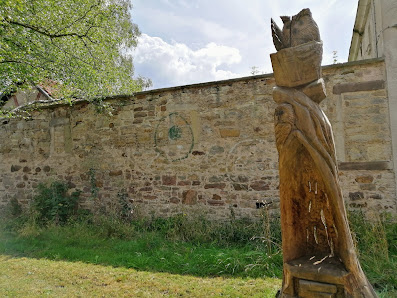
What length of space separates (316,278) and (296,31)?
175 cm

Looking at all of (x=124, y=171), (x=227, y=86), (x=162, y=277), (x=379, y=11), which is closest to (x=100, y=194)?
(x=124, y=171)

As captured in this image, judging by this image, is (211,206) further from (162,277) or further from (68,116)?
(68,116)

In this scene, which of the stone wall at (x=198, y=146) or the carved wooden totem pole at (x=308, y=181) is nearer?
the carved wooden totem pole at (x=308, y=181)

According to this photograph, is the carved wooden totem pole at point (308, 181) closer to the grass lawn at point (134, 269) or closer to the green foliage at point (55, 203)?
the grass lawn at point (134, 269)

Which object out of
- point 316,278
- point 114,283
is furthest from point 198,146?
point 316,278

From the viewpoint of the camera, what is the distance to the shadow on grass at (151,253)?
3.70 m

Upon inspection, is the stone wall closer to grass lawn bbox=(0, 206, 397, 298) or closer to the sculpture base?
grass lawn bbox=(0, 206, 397, 298)

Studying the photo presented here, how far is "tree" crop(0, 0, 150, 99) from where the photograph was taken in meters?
5.00

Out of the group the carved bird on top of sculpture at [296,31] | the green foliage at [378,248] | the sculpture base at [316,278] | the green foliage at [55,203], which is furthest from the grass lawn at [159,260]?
the carved bird on top of sculpture at [296,31]

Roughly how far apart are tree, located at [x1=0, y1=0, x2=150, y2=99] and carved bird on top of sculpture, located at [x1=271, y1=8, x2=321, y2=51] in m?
4.66

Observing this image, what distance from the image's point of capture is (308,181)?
2.00 metres

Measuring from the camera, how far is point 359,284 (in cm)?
176

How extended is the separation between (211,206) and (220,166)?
865 mm

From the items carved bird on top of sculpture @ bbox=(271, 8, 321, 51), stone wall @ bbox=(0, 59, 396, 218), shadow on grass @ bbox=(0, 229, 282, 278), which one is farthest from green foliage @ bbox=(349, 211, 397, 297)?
carved bird on top of sculpture @ bbox=(271, 8, 321, 51)
